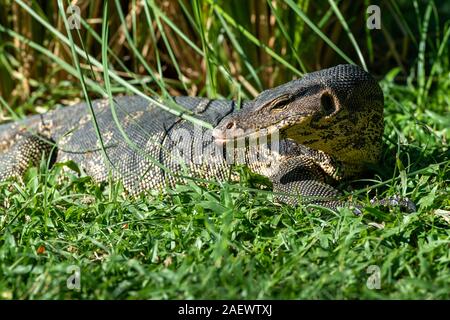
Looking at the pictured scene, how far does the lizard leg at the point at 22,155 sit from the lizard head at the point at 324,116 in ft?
6.73

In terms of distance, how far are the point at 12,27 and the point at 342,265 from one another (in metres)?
5.31

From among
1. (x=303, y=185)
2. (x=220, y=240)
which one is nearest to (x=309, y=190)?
(x=303, y=185)

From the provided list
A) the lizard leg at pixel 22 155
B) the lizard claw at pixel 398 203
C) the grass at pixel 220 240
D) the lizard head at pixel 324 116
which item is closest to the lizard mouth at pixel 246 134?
the lizard head at pixel 324 116

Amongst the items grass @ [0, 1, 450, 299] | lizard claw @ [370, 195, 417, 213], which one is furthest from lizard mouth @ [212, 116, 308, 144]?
lizard claw @ [370, 195, 417, 213]

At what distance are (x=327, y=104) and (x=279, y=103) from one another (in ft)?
1.00

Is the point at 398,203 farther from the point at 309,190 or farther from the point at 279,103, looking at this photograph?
the point at 279,103

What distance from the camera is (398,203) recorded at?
4441 mm

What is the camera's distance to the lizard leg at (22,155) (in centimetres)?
611

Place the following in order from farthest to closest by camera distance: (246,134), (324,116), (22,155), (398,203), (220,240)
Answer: (22,155) < (324,116) < (246,134) < (398,203) < (220,240)

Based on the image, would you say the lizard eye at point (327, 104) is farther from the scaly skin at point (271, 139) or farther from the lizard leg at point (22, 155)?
the lizard leg at point (22, 155)
